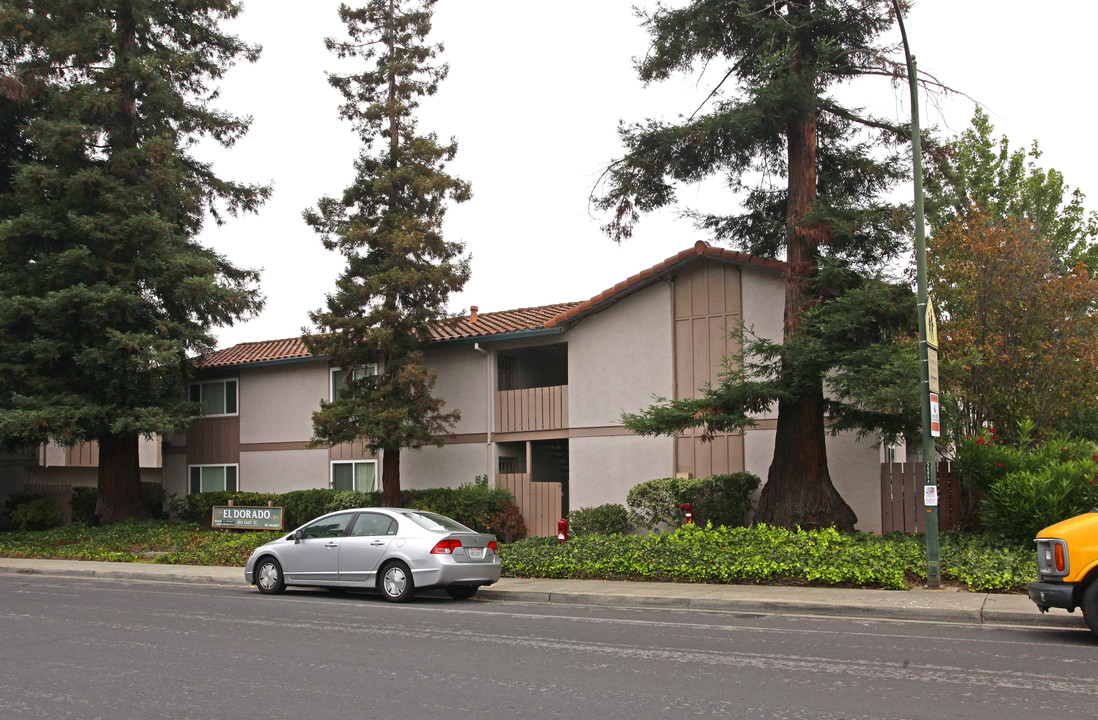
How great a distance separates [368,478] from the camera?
2752 centimetres

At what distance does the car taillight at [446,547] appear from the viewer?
14141 millimetres

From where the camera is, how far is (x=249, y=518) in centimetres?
2355

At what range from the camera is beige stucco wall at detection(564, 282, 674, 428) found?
22.8 meters

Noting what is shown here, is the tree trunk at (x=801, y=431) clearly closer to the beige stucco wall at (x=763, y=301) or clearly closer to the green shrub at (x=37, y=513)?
the beige stucco wall at (x=763, y=301)

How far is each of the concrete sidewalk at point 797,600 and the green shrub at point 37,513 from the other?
1481 centimetres

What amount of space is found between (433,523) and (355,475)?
13.6m

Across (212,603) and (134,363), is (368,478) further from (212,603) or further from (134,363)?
(212,603)

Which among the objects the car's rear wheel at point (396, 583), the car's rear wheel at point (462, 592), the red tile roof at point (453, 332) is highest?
the red tile roof at point (453, 332)

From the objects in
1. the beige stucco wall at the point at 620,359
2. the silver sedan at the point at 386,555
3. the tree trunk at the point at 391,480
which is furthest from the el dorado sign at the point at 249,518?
the beige stucco wall at the point at 620,359

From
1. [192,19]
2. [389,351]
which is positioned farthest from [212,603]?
[192,19]

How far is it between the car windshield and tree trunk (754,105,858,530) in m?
6.91

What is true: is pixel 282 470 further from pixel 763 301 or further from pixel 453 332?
pixel 763 301

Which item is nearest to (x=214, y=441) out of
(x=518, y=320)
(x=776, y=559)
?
(x=518, y=320)

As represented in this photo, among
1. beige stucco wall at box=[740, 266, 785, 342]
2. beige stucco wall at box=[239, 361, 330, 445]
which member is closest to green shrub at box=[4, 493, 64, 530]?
beige stucco wall at box=[239, 361, 330, 445]
